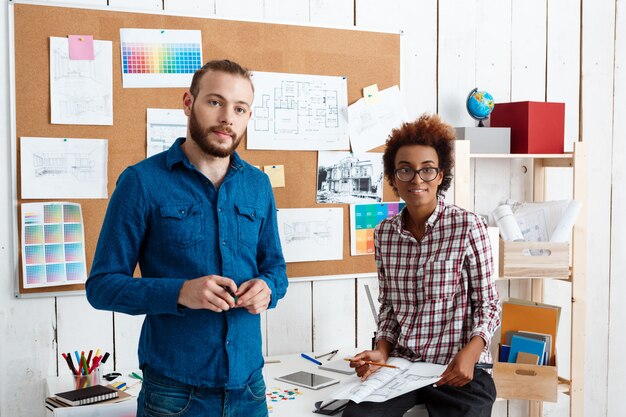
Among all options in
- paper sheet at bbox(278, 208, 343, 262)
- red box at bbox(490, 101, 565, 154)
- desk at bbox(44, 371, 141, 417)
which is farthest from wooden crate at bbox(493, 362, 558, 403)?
desk at bbox(44, 371, 141, 417)

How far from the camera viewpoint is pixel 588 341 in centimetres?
303

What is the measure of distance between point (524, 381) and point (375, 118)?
1.10 metres

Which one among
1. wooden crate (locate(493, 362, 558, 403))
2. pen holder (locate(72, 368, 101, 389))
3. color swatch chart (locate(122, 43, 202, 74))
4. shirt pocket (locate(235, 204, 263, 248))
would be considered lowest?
wooden crate (locate(493, 362, 558, 403))

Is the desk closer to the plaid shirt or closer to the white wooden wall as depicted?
the white wooden wall

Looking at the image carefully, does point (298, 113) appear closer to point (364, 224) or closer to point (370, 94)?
point (370, 94)

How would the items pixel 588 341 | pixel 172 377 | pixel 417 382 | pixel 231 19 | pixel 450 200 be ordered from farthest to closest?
pixel 588 341 → pixel 450 200 → pixel 231 19 → pixel 417 382 → pixel 172 377

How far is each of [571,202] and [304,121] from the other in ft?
3.41

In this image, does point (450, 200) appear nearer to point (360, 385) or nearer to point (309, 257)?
point (309, 257)

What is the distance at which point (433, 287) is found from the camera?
1.99 metres

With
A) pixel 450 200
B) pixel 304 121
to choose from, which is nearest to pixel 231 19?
pixel 304 121

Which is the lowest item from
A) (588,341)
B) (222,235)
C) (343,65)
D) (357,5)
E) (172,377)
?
(588,341)

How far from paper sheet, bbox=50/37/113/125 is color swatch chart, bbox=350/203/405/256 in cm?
97

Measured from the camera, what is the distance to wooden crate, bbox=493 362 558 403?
228 cm

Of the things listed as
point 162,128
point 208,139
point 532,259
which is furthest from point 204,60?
point 532,259
